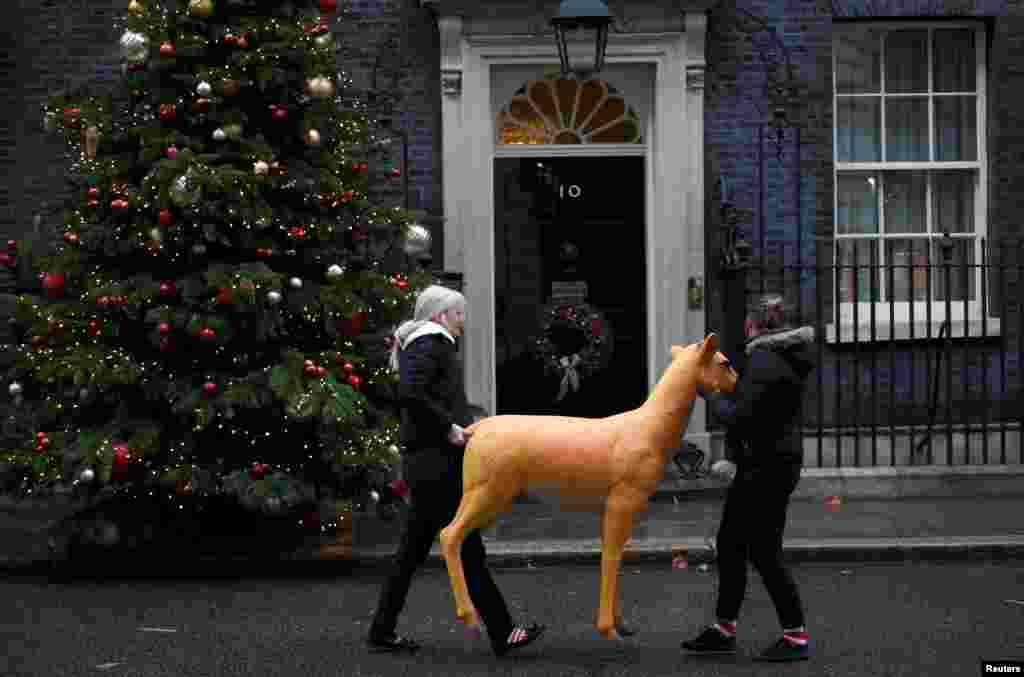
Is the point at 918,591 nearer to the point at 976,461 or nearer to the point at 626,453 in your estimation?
the point at 626,453

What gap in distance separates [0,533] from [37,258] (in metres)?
2.43

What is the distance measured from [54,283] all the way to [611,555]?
5149 mm

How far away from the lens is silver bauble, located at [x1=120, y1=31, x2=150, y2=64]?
1185 centimetres

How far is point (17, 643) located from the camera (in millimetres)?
9070

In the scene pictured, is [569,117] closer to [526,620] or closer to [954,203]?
[954,203]

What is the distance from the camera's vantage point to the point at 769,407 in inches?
333

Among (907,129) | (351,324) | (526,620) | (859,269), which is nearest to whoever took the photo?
(526,620)

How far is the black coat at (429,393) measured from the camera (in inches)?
331

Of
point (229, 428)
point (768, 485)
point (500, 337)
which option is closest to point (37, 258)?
point (229, 428)

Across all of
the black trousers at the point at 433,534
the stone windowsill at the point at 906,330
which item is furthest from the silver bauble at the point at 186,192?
the stone windowsill at the point at 906,330

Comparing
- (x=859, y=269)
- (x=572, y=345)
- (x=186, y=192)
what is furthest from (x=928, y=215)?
(x=186, y=192)

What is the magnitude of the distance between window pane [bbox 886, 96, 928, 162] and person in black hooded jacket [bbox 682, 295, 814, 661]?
7784 mm

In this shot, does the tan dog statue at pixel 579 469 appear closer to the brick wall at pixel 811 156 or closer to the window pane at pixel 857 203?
the brick wall at pixel 811 156

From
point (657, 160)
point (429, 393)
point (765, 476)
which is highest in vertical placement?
point (657, 160)
